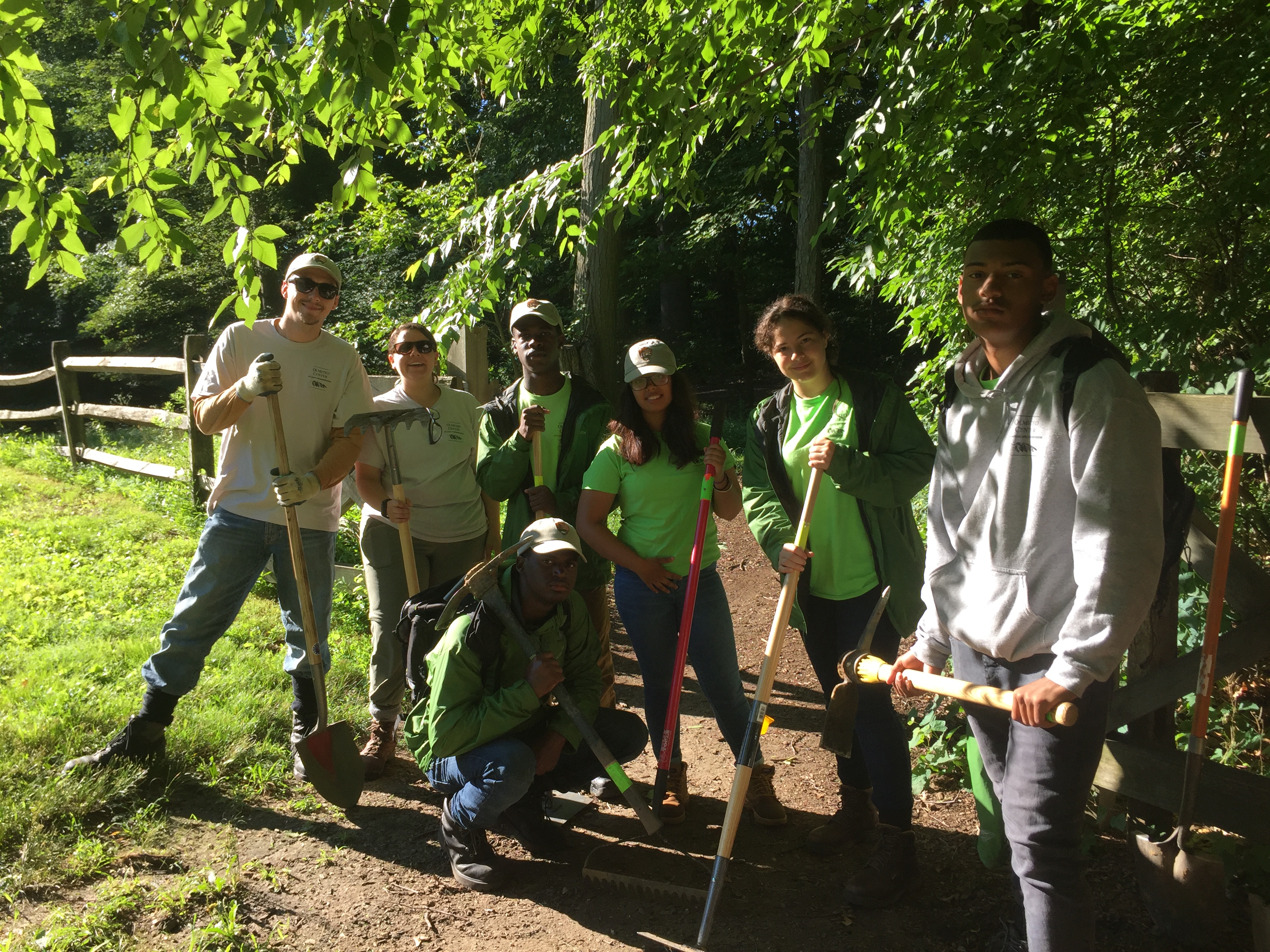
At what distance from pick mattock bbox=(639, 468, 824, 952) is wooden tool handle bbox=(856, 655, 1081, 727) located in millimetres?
356

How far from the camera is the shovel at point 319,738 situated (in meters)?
3.74

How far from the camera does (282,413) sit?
395 cm

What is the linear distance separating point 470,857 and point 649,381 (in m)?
1.98

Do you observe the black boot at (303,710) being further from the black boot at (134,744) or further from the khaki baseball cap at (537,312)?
the khaki baseball cap at (537,312)

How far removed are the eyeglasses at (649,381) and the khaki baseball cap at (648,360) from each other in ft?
0.04

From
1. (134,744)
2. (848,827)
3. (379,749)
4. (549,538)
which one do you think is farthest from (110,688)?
(848,827)

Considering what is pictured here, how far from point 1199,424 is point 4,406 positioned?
25125mm

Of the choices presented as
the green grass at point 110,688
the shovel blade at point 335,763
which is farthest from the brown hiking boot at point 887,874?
the green grass at point 110,688

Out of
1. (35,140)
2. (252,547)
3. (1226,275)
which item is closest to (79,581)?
(252,547)

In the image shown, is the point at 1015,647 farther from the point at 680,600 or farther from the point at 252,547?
the point at 252,547

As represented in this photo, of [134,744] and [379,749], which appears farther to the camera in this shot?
[379,749]

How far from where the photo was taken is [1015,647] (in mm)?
2184

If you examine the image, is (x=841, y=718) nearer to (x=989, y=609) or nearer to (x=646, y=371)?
(x=989, y=609)

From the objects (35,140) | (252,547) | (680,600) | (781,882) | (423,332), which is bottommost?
(781,882)
